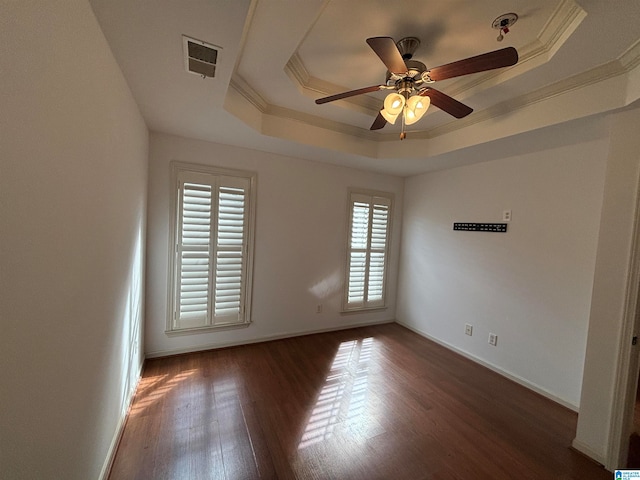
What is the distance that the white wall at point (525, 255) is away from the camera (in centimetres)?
228

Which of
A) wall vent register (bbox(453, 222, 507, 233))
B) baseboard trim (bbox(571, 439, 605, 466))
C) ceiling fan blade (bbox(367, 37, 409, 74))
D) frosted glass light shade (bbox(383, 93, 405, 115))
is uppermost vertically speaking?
ceiling fan blade (bbox(367, 37, 409, 74))

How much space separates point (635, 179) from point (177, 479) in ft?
11.2

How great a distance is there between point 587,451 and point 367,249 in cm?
279

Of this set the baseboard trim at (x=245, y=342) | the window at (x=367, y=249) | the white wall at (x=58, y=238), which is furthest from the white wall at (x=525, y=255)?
the white wall at (x=58, y=238)

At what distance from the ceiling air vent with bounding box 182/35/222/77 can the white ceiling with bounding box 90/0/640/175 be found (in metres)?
0.04

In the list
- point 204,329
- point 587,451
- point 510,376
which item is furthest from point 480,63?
point 204,329

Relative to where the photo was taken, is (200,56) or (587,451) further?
(587,451)

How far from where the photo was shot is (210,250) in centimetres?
291

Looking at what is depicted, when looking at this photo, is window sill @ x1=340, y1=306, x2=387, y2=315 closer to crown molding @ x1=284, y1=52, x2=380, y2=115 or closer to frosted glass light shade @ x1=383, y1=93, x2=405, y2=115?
crown molding @ x1=284, y1=52, x2=380, y2=115

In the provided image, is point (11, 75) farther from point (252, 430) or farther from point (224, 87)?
point (252, 430)

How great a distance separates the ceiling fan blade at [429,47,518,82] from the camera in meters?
1.24

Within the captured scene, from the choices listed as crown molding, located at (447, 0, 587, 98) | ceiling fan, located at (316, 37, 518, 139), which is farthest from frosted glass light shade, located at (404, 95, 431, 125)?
crown molding, located at (447, 0, 587, 98)

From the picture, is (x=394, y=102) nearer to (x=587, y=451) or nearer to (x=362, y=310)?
(x=587, y=451)

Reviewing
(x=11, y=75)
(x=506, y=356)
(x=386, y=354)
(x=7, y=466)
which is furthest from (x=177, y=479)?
(x=506, y=356)
